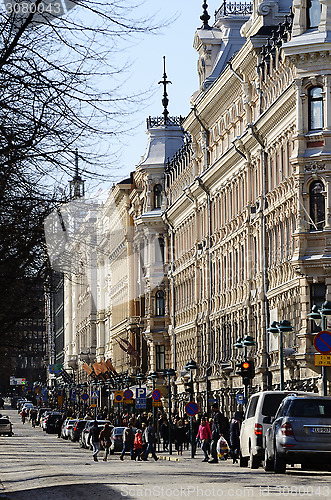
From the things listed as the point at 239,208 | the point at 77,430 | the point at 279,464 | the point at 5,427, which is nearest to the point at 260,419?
the point at 279,464

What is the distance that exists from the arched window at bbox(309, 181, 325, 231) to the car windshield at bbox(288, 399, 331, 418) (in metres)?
21.8

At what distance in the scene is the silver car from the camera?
25.0 meters

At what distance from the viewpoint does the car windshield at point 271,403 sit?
29.3 metres

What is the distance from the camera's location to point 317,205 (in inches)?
1869

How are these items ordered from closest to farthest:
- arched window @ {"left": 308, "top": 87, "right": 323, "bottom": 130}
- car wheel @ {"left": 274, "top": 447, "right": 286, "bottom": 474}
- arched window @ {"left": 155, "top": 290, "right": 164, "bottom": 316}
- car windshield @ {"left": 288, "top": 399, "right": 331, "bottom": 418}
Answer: car windshield @ {"left": 288, "top": 399, "right": 331, "bottom": 418}
car wheel @ {"left": 274, "top": 447, "right": 286, "bottom": 474}
arched window @ {"left": 308, "top": 87, "right": 323, "bottom": 130}
arched window @ {"left": 155, "top": 290, "right": 164, "bottom": 316}

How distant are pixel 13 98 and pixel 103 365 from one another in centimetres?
8590

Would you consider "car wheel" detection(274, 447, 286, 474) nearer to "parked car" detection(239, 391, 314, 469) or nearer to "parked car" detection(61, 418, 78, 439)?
"parked car" detection(239, 391, 314, 469)

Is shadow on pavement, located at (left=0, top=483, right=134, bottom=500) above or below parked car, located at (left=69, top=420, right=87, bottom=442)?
above

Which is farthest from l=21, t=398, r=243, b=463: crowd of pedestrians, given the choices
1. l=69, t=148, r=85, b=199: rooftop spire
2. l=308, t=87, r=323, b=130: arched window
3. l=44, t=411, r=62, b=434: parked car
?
l=44, t=411, r=62, b=434: parked car

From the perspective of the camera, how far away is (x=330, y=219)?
46656 mm

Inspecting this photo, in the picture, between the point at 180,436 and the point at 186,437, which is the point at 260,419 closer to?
the point at 180,436

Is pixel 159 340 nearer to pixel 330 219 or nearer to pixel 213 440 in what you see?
pixel 330 219

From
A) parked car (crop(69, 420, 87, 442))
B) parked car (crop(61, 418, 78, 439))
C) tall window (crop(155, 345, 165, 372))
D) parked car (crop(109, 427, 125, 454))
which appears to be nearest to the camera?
parked car (crop(109, 427, 125, 454))

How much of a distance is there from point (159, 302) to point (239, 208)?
2909cm
